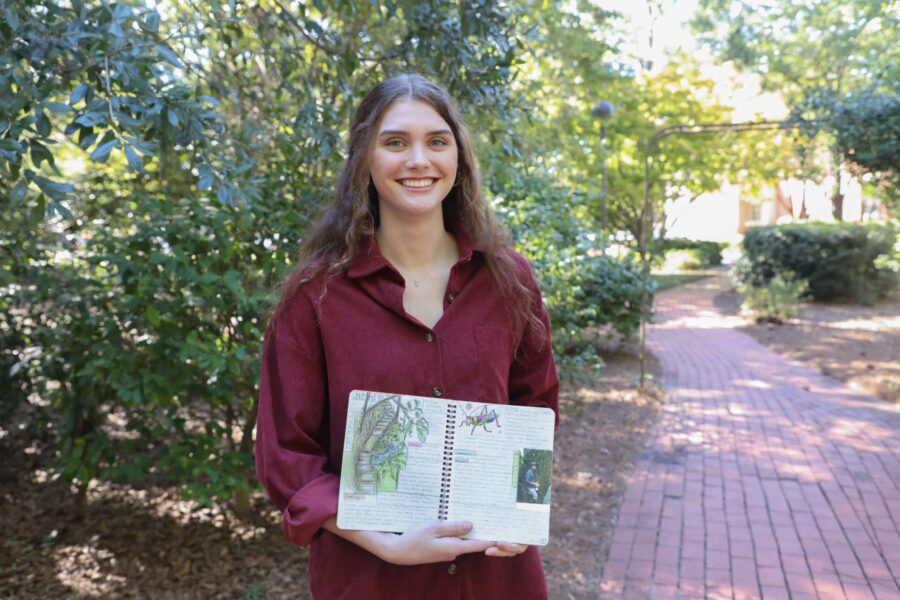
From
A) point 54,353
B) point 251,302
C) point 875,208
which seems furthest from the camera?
point 875,208

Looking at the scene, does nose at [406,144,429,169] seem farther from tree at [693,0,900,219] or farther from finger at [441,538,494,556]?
tree at [693,0,900,219]

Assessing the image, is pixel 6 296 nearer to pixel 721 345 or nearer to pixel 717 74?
pixel 721 345

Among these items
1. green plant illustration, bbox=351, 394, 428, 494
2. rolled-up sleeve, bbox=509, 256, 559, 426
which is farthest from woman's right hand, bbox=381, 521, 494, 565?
rolled-up sleeve, bbox=509, 256, 559, 426

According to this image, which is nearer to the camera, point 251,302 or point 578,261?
point 251,302

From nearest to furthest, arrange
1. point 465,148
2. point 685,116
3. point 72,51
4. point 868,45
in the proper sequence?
point 465,148 < point 72,51 < point 685,116 < point 868,45

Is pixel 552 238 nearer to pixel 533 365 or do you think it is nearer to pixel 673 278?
pixel 533 365

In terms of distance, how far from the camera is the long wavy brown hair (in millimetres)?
1753

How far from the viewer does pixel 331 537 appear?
170 cm

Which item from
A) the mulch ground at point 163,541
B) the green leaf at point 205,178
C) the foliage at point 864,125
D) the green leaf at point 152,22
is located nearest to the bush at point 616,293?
the foliage at point 864,125

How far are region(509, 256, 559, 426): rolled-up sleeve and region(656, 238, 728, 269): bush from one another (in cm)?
2505

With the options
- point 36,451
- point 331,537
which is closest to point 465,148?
point 331,537

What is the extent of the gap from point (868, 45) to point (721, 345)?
11710mm

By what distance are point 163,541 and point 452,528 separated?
365 cm

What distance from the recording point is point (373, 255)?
1.77m
